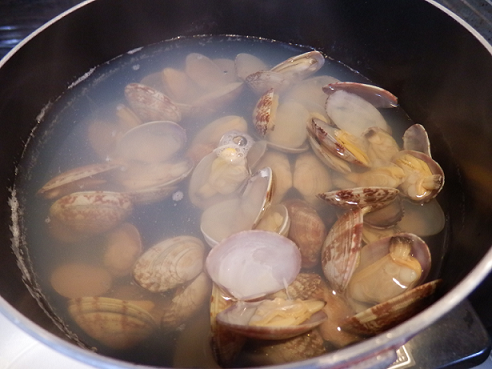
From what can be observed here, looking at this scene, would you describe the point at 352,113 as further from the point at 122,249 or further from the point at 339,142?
the point at 122,249

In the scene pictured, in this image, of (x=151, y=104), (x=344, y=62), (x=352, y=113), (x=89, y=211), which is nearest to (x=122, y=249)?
(x=89, y=211)

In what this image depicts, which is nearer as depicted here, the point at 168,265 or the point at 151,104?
the point at 168,265

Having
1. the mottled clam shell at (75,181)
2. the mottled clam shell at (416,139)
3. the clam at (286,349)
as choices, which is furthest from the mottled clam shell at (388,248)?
the mottled clam shell at (75,181)

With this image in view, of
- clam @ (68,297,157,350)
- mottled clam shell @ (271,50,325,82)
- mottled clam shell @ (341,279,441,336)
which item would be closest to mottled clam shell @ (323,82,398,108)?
mottled clam shell @ (271,50,325,82)

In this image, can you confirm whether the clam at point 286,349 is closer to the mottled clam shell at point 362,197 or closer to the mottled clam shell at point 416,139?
the mottled clam shell at point 362,197

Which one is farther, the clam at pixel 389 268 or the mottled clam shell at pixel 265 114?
the mottled clam shell at pixel 265 114

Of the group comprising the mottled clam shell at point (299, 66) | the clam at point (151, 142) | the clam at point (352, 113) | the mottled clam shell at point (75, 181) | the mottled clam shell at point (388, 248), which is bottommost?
the mottled clam shell at point (388, 248)

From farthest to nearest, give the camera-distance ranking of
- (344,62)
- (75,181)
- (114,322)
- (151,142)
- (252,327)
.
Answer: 1. (344,62)
2. (151,142)
3. (75,181)
4. (114,322)
5. (252,327)

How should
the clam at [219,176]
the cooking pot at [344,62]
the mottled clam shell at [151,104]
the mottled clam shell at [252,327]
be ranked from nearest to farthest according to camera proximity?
the mottled clam shell at [252,327] → the cooking pot at [344,62] → the clam at [219,176] → the mottled clam shell at [151,104]
